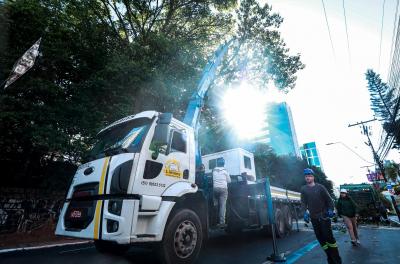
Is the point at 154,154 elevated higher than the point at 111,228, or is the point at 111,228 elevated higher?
the point at 154,154

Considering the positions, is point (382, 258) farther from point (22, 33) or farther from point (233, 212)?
point (22, 33)

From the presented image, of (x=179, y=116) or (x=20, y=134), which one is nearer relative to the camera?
(x=20, y=134)

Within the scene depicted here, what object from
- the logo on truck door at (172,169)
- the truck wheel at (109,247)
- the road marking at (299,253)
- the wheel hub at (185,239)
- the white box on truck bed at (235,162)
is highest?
the white box on truck bed at (235,162)

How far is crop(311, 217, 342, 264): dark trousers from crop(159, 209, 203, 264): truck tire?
231 cm

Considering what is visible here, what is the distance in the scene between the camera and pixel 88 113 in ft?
32.0

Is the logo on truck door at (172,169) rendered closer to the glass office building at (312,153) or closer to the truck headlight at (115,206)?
the truck headlight at (115,206)

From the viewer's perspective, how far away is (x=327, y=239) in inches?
170

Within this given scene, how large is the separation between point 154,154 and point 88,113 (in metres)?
6.97

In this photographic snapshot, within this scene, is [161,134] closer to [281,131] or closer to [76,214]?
[76,214]

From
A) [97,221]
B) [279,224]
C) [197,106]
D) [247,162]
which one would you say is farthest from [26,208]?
[279,224]

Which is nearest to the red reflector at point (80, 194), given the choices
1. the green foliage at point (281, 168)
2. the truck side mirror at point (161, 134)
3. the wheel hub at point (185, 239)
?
the truck side mirror at point (161, 134)

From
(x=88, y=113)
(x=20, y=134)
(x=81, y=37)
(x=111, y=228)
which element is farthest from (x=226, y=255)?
(x=81, y=37)

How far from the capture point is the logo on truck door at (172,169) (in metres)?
4.30

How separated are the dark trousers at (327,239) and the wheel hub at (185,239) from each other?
2418 millimetres
